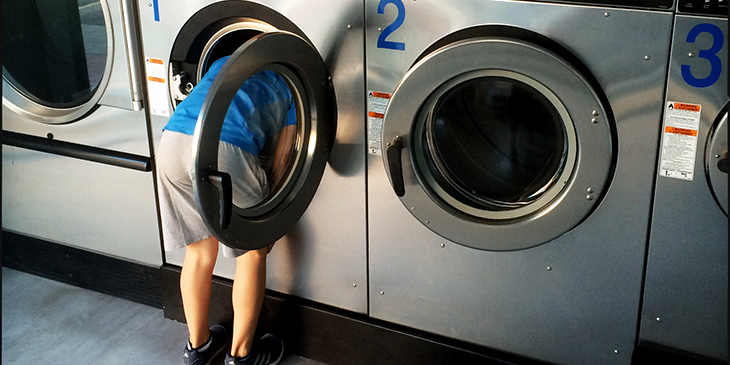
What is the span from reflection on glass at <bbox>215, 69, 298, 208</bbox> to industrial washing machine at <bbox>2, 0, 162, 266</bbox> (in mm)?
524

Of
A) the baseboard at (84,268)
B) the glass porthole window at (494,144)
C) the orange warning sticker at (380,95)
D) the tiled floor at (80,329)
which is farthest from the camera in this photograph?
the baseboard at (84,268)

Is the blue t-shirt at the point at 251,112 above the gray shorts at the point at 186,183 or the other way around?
above

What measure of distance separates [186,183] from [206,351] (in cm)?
58

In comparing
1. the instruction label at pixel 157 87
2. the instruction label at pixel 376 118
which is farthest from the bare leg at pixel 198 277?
the instruction label at pixel 376 118

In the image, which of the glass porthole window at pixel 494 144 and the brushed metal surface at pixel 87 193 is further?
the brushed metal surface at pixel 87 193

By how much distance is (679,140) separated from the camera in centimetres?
163

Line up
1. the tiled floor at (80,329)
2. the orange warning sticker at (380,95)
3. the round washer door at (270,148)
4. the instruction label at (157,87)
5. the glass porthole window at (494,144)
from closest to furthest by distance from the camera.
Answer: the round washer door at (270,148) < the glass porthole window at (494,144) < the orange warning sticker at (380,95) < the instruction label at (157,87) < the tiled floor at (80,329)

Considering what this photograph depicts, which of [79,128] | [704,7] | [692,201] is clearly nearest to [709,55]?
[704,7]

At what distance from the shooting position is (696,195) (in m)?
1.66

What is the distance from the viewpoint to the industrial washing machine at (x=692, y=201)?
5.11 feet

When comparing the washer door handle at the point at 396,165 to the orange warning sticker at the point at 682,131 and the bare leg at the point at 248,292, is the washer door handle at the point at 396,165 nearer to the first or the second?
the bare leg at the point at 248,292

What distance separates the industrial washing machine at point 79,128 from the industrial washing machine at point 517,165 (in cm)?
83

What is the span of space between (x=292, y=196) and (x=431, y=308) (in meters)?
0.52

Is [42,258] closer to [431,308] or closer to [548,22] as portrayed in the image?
[431,308]
